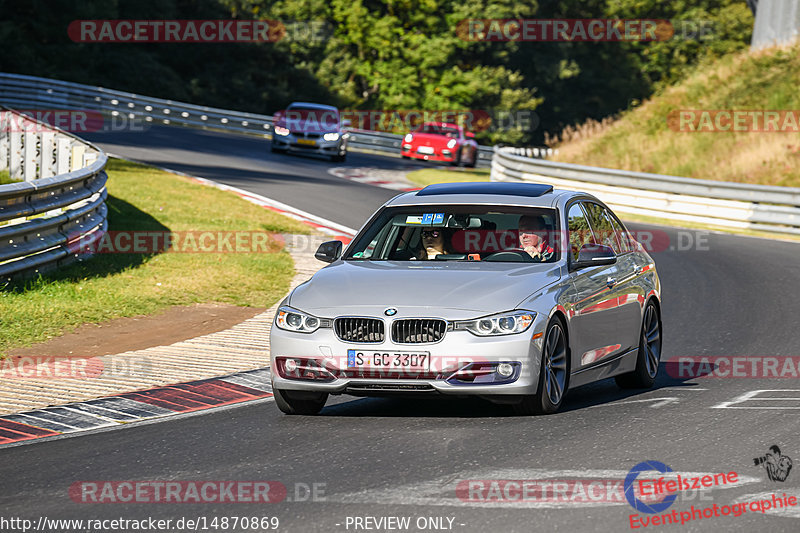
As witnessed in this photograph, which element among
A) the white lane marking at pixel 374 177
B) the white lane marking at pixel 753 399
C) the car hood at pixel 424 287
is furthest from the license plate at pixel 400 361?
the white lane marking at pixel 374 177

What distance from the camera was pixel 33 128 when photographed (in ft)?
66.9

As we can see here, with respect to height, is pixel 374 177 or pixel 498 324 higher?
pixel 498 324

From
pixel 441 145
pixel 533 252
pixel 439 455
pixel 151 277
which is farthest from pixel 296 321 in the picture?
pixel 441 145

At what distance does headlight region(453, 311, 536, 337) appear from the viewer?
315 inches

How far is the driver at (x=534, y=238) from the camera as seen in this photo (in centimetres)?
916

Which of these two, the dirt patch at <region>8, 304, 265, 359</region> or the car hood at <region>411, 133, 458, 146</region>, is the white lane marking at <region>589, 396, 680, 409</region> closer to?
the dirt patch at <region>8, 304, 265, 359</region>

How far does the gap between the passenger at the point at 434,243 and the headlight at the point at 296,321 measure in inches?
52.0

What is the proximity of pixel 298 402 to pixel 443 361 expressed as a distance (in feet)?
4.05

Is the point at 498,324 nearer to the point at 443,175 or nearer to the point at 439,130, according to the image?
the point at 443,175

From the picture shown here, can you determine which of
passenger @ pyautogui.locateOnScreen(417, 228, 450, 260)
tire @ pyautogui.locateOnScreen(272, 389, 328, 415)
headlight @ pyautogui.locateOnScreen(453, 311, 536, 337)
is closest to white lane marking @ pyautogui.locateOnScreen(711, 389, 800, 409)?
headlight @ pyautogui.locateOnScreen(453, 311, 536, 337)

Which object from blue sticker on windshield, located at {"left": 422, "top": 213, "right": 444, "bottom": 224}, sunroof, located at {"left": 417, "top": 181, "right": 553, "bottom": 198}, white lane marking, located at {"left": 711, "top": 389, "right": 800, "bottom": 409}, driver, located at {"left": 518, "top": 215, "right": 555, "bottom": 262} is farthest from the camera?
sunroof, located at {"left": 417, "top": 181, "right": 553, "bottom": 198}

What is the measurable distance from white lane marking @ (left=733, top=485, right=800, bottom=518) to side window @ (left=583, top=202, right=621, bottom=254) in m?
3.71

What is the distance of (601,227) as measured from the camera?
10078mm

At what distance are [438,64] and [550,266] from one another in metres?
60.7
